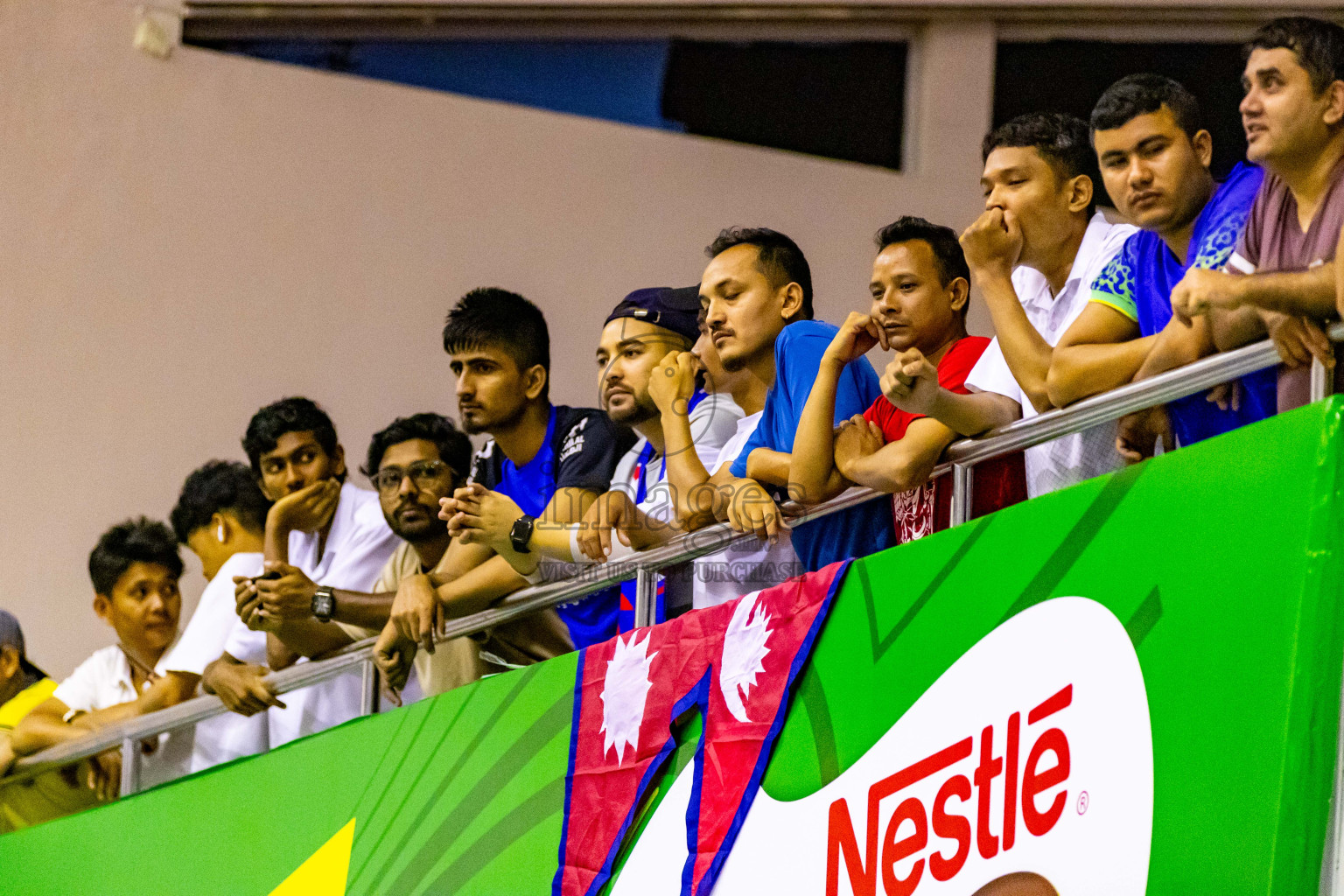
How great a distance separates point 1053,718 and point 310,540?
2.74 meters

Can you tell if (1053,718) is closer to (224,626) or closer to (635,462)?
(635,462)

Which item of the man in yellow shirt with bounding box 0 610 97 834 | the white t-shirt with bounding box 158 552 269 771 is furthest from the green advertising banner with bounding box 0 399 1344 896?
the man in yellow shirt with bounding box 0 610 97 834

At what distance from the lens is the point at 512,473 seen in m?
3.85

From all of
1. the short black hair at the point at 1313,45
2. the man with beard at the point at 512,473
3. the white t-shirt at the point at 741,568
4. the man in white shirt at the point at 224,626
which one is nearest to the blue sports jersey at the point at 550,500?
the man with beard at the point at 512,473

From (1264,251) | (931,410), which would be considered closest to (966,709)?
(931,410)

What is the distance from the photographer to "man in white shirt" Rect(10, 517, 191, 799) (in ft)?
15.7

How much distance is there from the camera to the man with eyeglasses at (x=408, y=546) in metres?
3.89

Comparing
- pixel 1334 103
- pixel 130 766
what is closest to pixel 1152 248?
pixel 1334 103

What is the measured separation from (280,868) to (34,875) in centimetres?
129

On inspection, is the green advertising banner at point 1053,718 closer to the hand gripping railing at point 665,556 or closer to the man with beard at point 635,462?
the hand gripping railing at point 665,556

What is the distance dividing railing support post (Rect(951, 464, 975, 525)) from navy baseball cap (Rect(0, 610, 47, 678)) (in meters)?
4.25

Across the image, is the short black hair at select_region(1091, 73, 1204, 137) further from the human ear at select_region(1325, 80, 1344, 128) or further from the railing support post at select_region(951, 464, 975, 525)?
the railing support post at select_region(951, 464, 975, 525)

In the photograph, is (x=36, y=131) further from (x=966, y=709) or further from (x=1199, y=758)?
(x=1199, y=758)

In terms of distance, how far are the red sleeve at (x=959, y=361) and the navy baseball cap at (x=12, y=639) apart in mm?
4116
